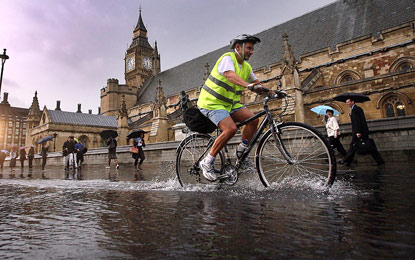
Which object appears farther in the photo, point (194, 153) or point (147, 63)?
point (147, 63)

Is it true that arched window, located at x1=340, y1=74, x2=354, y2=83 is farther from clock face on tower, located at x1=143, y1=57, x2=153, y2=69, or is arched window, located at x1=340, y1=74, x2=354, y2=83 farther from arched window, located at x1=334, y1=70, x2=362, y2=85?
clock face on tower, located at x1=143, y1=57, x2=153, y2=69

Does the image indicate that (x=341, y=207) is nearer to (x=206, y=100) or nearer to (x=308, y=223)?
(x=308, y=223)

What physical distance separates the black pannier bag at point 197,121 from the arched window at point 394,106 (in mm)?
15182

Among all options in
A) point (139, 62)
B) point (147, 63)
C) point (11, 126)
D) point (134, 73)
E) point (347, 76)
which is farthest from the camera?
point (11, 126)

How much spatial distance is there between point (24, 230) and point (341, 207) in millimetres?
2075

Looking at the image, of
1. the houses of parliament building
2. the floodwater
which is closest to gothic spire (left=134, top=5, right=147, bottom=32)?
the houses of parliament building

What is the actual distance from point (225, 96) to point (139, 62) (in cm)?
5185

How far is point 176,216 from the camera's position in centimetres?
179

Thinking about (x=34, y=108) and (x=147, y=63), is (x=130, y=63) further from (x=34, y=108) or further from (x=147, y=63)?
(x=34, y=108)

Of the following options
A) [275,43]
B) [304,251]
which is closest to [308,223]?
[304,251]

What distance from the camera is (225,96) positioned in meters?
3.12

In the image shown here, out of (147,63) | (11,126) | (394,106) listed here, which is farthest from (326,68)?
(11,126)

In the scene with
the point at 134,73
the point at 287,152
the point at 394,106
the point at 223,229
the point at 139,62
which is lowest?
the point at 223,229

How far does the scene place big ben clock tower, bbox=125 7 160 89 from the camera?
50188 mm
